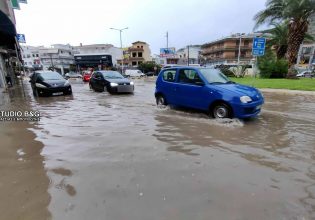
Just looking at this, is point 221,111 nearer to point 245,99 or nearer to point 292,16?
point 245,99

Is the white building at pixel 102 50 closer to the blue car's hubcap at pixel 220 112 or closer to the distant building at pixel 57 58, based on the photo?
the distant building at pixel 57 58

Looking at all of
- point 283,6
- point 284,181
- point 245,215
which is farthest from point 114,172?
point 283,6

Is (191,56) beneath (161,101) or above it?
above

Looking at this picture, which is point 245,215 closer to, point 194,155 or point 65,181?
point 194,155

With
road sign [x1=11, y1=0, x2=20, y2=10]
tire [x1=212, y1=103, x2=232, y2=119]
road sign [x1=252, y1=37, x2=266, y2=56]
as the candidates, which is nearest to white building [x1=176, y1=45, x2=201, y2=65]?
road sign [x1=11, y1=0, x2=20, y2=10]

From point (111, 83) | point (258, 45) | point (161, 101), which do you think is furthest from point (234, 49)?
point (161, 101)

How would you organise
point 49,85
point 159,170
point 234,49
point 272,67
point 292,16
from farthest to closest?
point 234,49 → point 272,67 → point 292,16 → point 49,85 → point 159,170

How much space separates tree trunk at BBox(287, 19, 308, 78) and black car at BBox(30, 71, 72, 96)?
2158 centimetres

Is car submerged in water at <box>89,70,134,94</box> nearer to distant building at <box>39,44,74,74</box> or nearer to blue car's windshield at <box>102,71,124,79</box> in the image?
blue car's windshield at <box>102,71,124,79</box>

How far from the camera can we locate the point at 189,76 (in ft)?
25.8

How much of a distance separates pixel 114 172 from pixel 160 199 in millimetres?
1067

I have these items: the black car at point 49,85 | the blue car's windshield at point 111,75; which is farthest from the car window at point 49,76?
the blue car's windshield at point 111,75

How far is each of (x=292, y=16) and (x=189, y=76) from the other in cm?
2024

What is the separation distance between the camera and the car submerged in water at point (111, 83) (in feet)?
46.4
